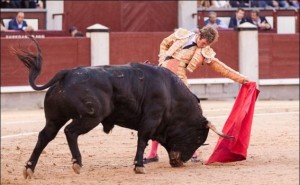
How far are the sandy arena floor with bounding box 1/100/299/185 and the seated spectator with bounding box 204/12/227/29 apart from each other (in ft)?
15.0

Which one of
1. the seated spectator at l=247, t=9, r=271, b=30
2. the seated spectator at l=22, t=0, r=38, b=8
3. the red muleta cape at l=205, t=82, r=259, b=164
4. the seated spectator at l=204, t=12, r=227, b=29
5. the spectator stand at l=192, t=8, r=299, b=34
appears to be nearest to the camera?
the red muleta cape at l=205, t=82, r=259, b=164

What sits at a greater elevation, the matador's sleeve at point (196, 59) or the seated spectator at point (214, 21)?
the seated spectator at point (214, 21)

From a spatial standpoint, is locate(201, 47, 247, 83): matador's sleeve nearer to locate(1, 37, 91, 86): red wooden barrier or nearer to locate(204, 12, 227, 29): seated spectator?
locate(1, 37, 91, 86): red wooden barrier

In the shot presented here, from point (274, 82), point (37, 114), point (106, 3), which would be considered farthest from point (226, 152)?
point (106, 3)

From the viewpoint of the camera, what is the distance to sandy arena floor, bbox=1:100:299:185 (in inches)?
321

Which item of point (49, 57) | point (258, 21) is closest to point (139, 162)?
point (49, 57)

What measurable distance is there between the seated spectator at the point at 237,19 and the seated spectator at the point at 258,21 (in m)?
0.16

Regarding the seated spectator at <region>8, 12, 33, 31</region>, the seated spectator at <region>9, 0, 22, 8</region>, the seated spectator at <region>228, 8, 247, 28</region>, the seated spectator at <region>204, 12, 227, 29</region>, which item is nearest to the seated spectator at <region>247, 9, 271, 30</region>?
the seated spectator at <region>228, 8, 247, 28</region>

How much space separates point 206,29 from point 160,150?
78.1 inches

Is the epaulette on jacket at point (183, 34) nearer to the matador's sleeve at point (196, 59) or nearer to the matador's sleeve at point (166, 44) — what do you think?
the matador's sleeve at point (166, 44)

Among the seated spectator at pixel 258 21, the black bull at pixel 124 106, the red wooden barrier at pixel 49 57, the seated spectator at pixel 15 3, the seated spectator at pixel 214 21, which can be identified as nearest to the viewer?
the black bull at pixel 124 106

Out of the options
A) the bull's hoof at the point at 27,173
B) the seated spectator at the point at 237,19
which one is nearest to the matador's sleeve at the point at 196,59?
the bull's hoof at the point at 27,173

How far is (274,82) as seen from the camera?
18812 millimetres

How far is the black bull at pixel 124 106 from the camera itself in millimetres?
7961
